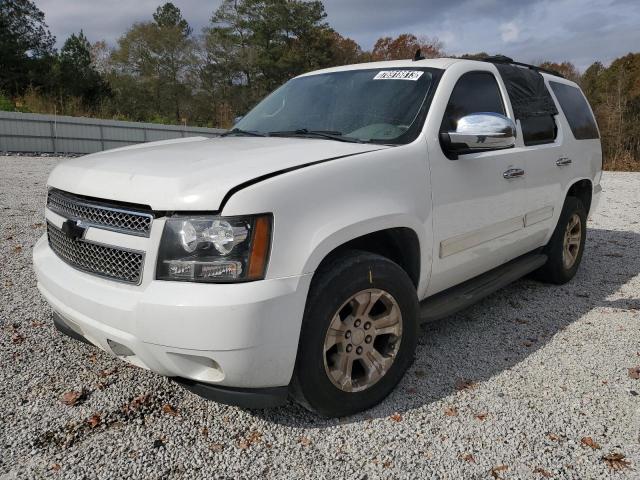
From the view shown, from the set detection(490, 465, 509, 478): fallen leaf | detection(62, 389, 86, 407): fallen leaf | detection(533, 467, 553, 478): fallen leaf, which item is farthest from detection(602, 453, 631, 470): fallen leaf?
detection(62, 389, 86, 407): fallen leaf

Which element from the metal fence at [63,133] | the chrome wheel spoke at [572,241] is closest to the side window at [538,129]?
the chrome wheel spoke at [572,241]

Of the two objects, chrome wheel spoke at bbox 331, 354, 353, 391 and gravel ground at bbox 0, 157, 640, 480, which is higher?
chrome wheel spoke at bbox 331, 354, 353, 391

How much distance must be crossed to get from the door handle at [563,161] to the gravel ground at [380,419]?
133cm

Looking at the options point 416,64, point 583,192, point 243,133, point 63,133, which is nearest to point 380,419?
point 243,133

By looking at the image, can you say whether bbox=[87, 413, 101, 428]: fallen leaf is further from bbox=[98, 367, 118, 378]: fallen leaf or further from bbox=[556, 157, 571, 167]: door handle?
bbox=[556, 157, 571, 167]: door handle

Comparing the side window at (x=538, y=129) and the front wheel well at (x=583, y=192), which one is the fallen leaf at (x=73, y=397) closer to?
the side window at (x=538, y=129)

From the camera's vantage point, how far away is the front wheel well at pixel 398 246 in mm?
2709

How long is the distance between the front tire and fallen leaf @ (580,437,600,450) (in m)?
0.92

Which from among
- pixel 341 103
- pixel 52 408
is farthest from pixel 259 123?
pixel 52 408

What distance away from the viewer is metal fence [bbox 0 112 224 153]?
1865cm

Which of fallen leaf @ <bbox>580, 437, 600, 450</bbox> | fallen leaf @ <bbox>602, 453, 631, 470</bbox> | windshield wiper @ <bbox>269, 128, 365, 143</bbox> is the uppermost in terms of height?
windshield wiper @ <bbox>269, 128, 365, 143</bbox>

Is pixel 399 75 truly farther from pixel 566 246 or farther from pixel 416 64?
pixel 566 246

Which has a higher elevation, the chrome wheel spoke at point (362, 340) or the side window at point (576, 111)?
the side window at point (576, 111)

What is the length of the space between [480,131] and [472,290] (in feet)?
3.71
